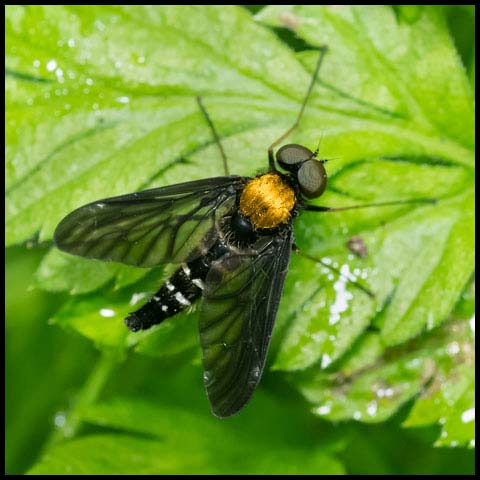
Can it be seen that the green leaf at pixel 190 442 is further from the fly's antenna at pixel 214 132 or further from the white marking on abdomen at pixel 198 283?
the fly's antenna at pixel 214 132

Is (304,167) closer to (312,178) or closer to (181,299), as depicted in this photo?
(312,178)

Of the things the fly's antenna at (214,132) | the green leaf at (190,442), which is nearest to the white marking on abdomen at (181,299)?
the fly's antenna at (214,132)

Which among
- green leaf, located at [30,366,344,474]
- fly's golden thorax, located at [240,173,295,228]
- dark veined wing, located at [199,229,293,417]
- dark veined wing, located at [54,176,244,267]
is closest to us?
dark veined wing, located at [199,229,293,417]

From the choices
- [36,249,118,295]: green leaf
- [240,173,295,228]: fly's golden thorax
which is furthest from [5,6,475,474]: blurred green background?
[240,173,295,228]: fly's golden thorax

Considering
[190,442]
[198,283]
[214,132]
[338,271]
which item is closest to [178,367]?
[190,442]

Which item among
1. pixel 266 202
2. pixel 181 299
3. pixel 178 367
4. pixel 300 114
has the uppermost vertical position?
pixel 300 114

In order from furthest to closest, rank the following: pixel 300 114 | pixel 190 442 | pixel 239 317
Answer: pixel 190 442, pixel 300 114, pixel 239 317

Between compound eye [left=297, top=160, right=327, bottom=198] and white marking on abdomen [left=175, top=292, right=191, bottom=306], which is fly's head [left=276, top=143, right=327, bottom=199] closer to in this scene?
compound eye [left=297, top=160, right=327, bottom=198]
